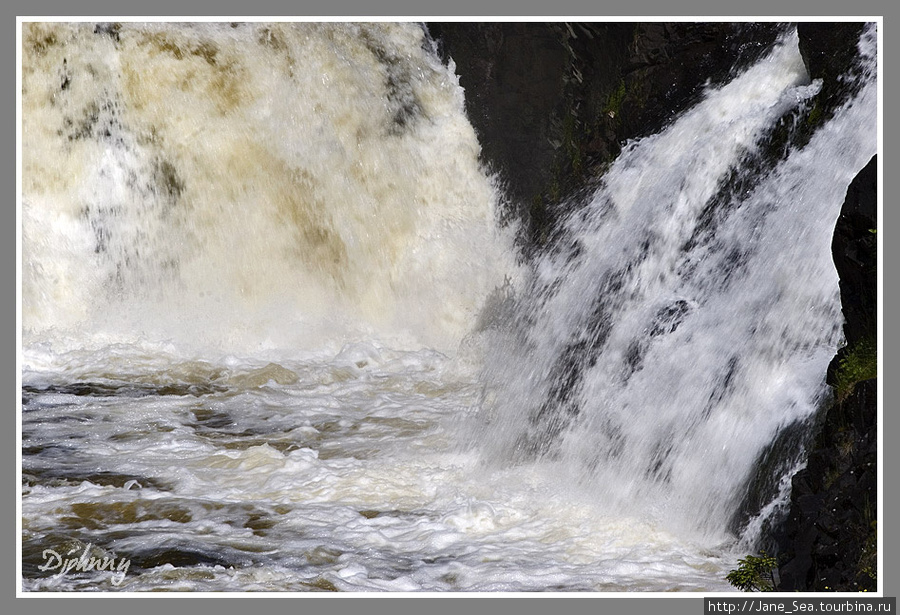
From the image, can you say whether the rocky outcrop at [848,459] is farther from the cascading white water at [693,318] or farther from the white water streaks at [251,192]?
the white water streaks at [251,192]

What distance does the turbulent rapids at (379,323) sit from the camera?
16.6 feet

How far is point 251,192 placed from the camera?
9047mm

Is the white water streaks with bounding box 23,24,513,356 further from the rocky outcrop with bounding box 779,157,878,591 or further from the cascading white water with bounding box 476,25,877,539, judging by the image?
the rocky outcrop with bounding box 779,157,878,591

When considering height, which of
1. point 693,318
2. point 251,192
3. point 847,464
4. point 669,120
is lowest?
point 847,464

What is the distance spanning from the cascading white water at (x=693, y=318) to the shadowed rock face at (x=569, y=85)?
0.93 ft

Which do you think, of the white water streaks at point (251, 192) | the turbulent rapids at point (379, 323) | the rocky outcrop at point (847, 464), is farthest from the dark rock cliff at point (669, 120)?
the white water streaks at point (251, 192)

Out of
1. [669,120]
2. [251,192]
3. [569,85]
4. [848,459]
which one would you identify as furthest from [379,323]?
[848,459]

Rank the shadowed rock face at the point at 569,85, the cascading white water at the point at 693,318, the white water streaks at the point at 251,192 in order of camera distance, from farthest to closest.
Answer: the white water streaks at the point at 251,192
the shadowed rock face at the point at 569,85
the cascading white water at the point at 693,318

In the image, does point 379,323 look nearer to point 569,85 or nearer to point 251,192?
point 251,192

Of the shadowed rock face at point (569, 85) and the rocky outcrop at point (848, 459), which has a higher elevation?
the shadowed rock face at point (569, 85)

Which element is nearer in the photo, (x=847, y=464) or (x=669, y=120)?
(x=847, y=464)

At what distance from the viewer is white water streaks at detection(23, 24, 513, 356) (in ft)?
28.7

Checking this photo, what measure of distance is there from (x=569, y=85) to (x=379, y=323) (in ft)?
7.96

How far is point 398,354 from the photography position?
28.2 feet
